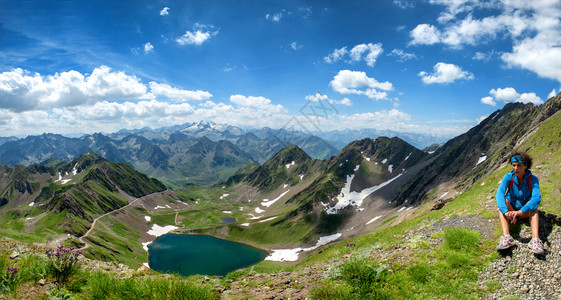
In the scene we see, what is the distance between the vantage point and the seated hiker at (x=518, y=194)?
35.1 ft

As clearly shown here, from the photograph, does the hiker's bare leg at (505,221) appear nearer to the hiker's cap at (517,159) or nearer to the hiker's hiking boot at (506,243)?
the hiker's hiking boot at (506,243)

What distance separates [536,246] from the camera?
9195 millimetres

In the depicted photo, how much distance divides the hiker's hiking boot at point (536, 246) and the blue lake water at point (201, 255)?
137 meters

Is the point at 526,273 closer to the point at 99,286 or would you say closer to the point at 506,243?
the point at 506,243


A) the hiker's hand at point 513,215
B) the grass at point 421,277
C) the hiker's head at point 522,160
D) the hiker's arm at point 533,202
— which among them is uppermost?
the hiker's head at point 522,160

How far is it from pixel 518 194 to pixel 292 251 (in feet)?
515

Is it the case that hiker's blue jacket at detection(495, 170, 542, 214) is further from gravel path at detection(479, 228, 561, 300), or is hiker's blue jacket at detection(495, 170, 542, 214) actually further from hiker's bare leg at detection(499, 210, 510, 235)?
gravel path at detection(479, 228, 561, 300)

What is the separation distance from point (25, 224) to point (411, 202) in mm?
242338

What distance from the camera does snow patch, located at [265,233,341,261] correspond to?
144 meters

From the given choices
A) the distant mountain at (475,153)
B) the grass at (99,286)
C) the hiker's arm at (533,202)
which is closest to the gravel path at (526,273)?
the hiker's arm at (533,202)

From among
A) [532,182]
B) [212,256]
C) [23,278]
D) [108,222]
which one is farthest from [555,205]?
[108,222]

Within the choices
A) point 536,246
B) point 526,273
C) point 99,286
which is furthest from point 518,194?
point 99,286

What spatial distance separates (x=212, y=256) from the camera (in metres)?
155

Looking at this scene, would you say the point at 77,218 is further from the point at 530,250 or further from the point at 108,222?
the point at 530,250
